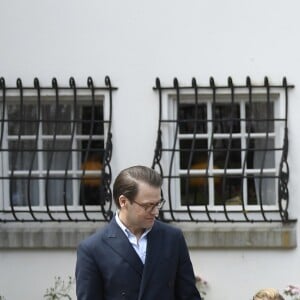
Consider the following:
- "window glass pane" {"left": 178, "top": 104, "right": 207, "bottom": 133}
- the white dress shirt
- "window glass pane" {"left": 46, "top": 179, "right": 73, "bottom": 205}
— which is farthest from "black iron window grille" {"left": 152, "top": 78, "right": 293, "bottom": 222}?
the white dress shirt

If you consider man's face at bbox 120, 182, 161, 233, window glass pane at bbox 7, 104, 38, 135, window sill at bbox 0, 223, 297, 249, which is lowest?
window sill at bbox 0, 223, 297, 249

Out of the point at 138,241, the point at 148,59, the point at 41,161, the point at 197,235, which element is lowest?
the point at 197,235

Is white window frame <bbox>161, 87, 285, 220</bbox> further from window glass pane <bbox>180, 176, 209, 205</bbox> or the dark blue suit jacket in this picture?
the dark blue suit jacket

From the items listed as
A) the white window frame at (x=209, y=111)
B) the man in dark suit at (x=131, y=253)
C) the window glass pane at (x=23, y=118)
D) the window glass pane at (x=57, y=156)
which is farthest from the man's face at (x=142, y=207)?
the window glass pane at (x=23, y=118)

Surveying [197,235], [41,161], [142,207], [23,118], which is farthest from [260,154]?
[142,207]

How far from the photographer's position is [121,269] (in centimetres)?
539

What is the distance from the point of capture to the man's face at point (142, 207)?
5340 mm

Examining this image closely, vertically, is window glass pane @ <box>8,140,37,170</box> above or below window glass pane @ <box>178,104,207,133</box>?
below

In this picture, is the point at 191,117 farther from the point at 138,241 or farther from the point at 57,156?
the point at 138,241

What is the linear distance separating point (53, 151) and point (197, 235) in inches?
51.9

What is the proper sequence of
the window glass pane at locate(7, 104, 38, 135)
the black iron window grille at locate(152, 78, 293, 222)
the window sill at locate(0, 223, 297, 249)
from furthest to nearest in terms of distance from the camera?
the window glass pane at locate(7, 104, 38, 135) → the black iron window grille at locate(152, 78, 293, 222) → the window sill at locate(0, 223, 297, 249)

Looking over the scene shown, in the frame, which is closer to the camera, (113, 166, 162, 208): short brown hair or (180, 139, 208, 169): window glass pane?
(113, 166, 162, 208): short brown hair

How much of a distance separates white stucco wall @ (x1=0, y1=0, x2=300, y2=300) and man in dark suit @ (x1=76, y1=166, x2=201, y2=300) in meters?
3.51

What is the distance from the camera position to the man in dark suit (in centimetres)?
536
